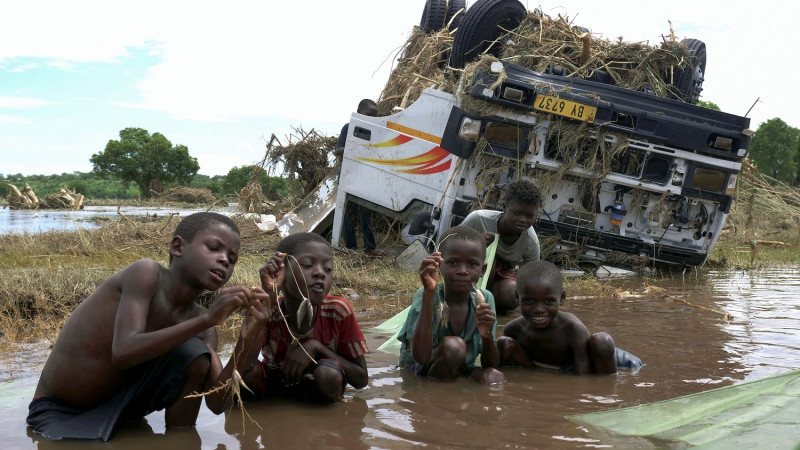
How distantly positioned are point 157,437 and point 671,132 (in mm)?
6035

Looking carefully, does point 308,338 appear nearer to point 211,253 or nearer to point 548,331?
point 211,253

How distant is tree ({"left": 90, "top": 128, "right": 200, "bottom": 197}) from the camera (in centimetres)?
5431

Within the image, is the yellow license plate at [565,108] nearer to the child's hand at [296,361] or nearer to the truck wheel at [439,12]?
the truck wheel at [439,12]

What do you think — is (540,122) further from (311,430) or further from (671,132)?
(311,430)

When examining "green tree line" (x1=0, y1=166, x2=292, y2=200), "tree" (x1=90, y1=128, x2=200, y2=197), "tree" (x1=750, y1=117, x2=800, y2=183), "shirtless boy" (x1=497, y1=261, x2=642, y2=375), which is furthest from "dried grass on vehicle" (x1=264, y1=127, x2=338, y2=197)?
"tree" (x1=90, y1=128, x2=200, y2=197)

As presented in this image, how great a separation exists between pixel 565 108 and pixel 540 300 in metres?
3.61

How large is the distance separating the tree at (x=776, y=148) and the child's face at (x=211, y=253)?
33319 millimetres

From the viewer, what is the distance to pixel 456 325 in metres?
4.21

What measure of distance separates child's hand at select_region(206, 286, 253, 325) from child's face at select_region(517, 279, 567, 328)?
6.30 feet

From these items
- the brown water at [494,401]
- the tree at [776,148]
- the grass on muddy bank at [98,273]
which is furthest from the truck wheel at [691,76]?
the tree at [776,148]

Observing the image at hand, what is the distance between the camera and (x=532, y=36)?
8.45 meters

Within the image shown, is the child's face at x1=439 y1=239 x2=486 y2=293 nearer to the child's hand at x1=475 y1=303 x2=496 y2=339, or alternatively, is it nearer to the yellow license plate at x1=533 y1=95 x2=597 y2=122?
the child's hand at x1=475 y1=303 x2=496 y2=339

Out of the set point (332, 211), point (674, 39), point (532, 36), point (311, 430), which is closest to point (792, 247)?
point (674, 39)

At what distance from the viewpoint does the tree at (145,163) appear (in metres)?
54.3
